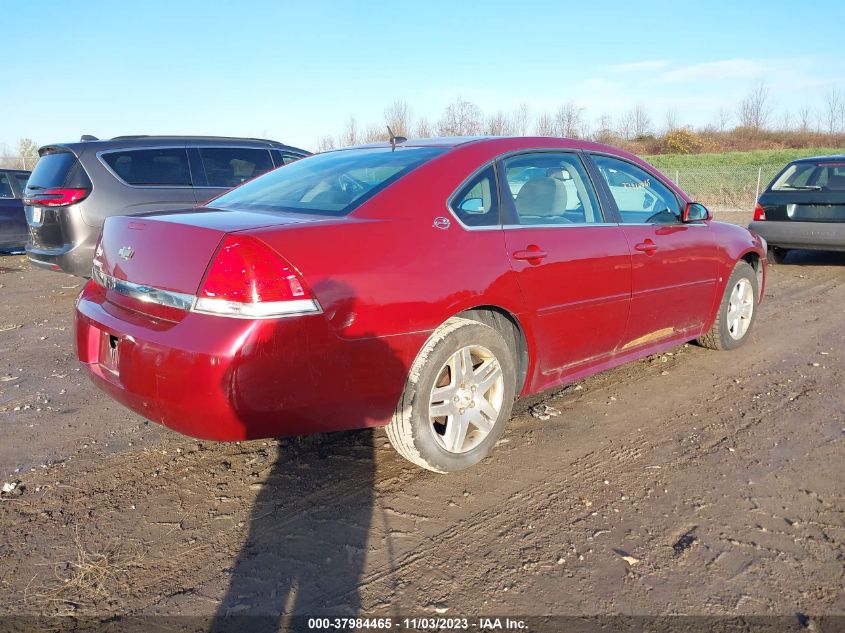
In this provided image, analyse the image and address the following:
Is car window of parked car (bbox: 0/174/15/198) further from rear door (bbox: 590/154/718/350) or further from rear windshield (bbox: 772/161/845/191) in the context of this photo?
rear windshield (bbox: 772/161/845/191)

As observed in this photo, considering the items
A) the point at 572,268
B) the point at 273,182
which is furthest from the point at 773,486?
the point at 273,182

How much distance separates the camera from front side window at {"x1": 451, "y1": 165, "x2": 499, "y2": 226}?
315cm

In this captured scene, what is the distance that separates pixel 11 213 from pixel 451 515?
11.0m

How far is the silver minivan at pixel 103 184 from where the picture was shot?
6711mm

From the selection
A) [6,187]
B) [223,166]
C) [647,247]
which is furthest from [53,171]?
[647,247]

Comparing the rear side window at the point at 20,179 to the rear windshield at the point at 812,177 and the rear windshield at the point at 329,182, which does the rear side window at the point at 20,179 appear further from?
the rear windshield at the point at 812,177

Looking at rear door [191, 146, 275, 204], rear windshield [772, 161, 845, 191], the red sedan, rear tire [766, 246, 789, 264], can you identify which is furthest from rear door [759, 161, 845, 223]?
rear door [191, 146, 275, 204]

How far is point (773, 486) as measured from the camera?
3.03 metres

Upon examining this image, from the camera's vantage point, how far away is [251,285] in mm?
2475

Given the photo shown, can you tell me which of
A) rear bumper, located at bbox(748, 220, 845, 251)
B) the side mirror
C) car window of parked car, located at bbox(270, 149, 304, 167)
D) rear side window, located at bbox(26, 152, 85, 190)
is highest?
car window of parked car, located at bbox(270, 149, 304, 167)

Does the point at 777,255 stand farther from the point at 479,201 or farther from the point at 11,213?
the point at 11,213

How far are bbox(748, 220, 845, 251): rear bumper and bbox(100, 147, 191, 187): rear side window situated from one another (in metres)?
7.55

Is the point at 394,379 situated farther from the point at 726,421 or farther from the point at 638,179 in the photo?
the point at 638,179

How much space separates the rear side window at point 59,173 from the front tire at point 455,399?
535cm
